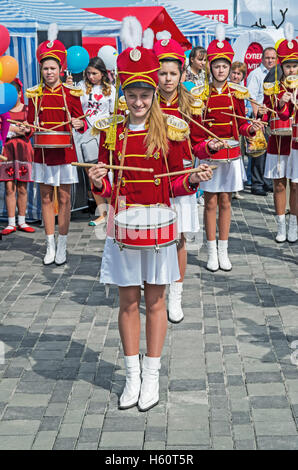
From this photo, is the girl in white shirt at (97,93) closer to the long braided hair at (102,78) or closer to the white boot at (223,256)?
the long braided hair at (102,78)

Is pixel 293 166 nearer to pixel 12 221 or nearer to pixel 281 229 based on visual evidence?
pixel 281 229

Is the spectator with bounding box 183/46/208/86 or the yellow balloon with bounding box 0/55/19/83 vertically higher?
the yellow balloon with bounding box 0/55/19/83

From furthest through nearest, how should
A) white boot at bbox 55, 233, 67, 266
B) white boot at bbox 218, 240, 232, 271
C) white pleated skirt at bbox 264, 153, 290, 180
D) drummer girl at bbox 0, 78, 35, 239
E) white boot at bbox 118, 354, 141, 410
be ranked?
drummer girl at bbox 0, 78, 35, 239
white pleated skirt at bbox 264, 153, 290, 180
white boot at bbox 55, 233, 67, 266
white boot at bbox 218, 240, 232, 271
white boot at bbox 118, 354, 141, 410

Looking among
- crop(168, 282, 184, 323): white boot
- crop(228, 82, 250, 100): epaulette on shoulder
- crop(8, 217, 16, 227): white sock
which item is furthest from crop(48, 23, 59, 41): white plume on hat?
crop(168, 282, 184, 323): white boot

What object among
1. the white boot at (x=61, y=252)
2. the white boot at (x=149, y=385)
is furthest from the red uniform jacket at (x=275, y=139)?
the white boot at (x=149, y=385)

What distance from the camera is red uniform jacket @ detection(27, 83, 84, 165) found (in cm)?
711

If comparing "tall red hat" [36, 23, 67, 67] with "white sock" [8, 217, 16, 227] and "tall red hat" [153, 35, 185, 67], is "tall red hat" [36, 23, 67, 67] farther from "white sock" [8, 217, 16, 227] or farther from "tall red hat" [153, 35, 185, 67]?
"white sock" [8, 217, 16, 227]

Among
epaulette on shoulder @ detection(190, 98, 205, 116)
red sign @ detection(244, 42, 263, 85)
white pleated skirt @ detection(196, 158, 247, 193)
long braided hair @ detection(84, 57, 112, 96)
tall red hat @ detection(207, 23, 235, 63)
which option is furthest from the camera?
red sign @ detection(244, 42, 263, 85)

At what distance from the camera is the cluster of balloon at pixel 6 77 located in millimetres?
5066

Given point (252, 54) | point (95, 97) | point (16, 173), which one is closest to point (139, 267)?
point (16, 173)

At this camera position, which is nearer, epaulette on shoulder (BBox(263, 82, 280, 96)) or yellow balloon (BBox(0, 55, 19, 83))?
yellow balloon (BBox(0, 55, 19, 83))

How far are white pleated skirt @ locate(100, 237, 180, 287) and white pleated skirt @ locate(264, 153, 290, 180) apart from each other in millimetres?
3899

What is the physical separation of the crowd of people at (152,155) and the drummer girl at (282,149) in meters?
0.01

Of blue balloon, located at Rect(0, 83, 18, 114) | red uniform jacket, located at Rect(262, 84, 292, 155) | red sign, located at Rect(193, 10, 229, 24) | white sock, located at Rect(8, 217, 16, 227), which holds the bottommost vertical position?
white sock, located at Rect(8, 217, 16, 227)
